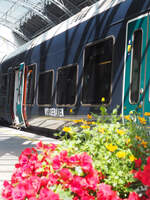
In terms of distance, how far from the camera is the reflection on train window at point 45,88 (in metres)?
9.12

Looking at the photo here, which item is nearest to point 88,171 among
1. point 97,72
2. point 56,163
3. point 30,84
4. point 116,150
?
point 56,163

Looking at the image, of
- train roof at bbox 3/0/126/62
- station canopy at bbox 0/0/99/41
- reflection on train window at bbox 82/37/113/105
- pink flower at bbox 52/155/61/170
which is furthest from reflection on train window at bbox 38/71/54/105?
station canopy at bbox 0/0/99/41

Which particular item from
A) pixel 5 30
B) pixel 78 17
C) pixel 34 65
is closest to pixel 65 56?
pixel 78 17

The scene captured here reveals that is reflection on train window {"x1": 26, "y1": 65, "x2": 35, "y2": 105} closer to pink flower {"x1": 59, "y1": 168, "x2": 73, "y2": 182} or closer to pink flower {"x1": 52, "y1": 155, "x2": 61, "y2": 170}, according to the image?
pink flower {"x1": 52, "y1": 155, "x2": 61, "y2": 170}

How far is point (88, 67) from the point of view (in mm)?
7004

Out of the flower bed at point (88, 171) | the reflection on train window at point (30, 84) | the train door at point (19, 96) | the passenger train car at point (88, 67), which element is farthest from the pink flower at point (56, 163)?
the train door at point (19, 96)

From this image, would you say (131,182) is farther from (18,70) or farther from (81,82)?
(18,70)

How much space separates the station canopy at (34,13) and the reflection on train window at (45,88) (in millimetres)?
17905

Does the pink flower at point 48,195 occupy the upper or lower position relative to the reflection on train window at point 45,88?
lower

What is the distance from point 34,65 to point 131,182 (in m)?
8.88

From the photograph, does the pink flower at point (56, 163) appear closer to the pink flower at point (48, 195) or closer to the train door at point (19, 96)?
the pink flower at point (48, 195)

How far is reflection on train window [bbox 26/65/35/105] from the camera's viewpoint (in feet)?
34.7

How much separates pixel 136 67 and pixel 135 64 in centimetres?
7

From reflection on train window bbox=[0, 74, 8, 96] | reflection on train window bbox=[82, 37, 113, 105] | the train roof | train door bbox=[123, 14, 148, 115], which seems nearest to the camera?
train door bbox=[123, 14, 148, 115]
